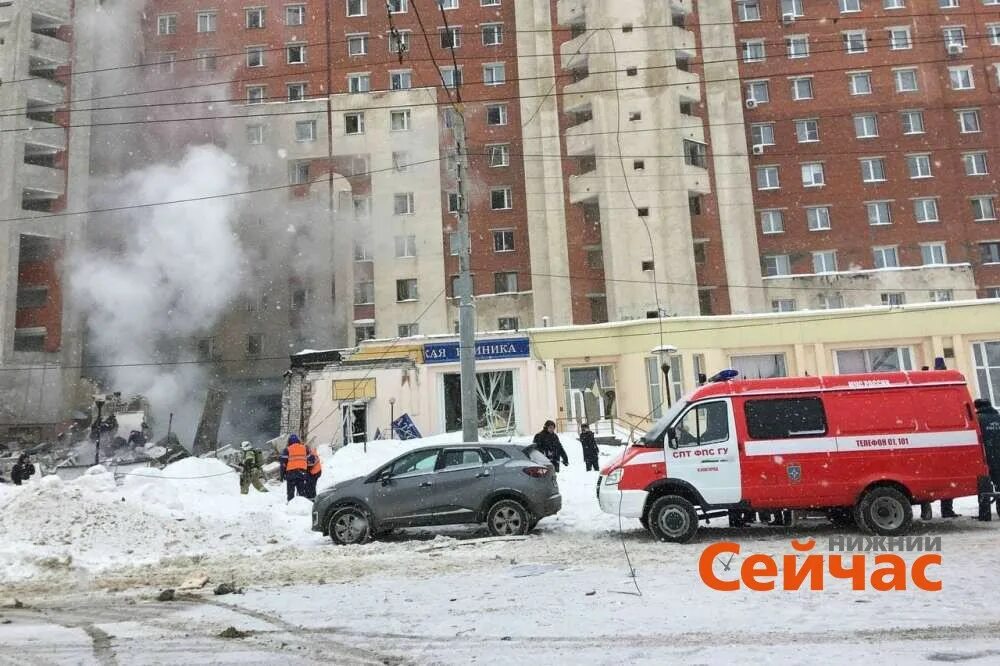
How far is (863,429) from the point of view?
9492mm

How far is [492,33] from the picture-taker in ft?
139

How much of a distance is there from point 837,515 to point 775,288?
30.5m

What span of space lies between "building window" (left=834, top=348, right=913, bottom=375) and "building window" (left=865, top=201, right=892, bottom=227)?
11303 millimetres

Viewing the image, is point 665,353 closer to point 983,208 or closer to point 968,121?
point 983,208

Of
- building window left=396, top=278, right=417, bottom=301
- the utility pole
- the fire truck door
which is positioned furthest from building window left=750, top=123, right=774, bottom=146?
the fire truck door

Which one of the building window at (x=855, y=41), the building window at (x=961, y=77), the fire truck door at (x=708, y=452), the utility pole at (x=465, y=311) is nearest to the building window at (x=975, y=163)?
the building window at (x=961, y=77)

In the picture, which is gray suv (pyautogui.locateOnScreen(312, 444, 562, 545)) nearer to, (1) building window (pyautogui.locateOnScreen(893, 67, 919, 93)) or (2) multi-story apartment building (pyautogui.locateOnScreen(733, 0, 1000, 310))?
(2) multi-story apartment building (pyautogui.locateOnScreen(733, 0, 1000, 310))

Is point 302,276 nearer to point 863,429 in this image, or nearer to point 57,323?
point 57,323

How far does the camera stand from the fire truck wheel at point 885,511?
9242mm

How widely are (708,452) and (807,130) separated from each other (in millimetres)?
36916

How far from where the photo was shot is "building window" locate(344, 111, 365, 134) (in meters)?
Answer: 42.6

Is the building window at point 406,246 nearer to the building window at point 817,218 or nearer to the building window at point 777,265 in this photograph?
the building window at point 777,265

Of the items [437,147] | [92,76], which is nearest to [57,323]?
[92,76]

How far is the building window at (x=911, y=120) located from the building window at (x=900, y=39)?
4043 mm
